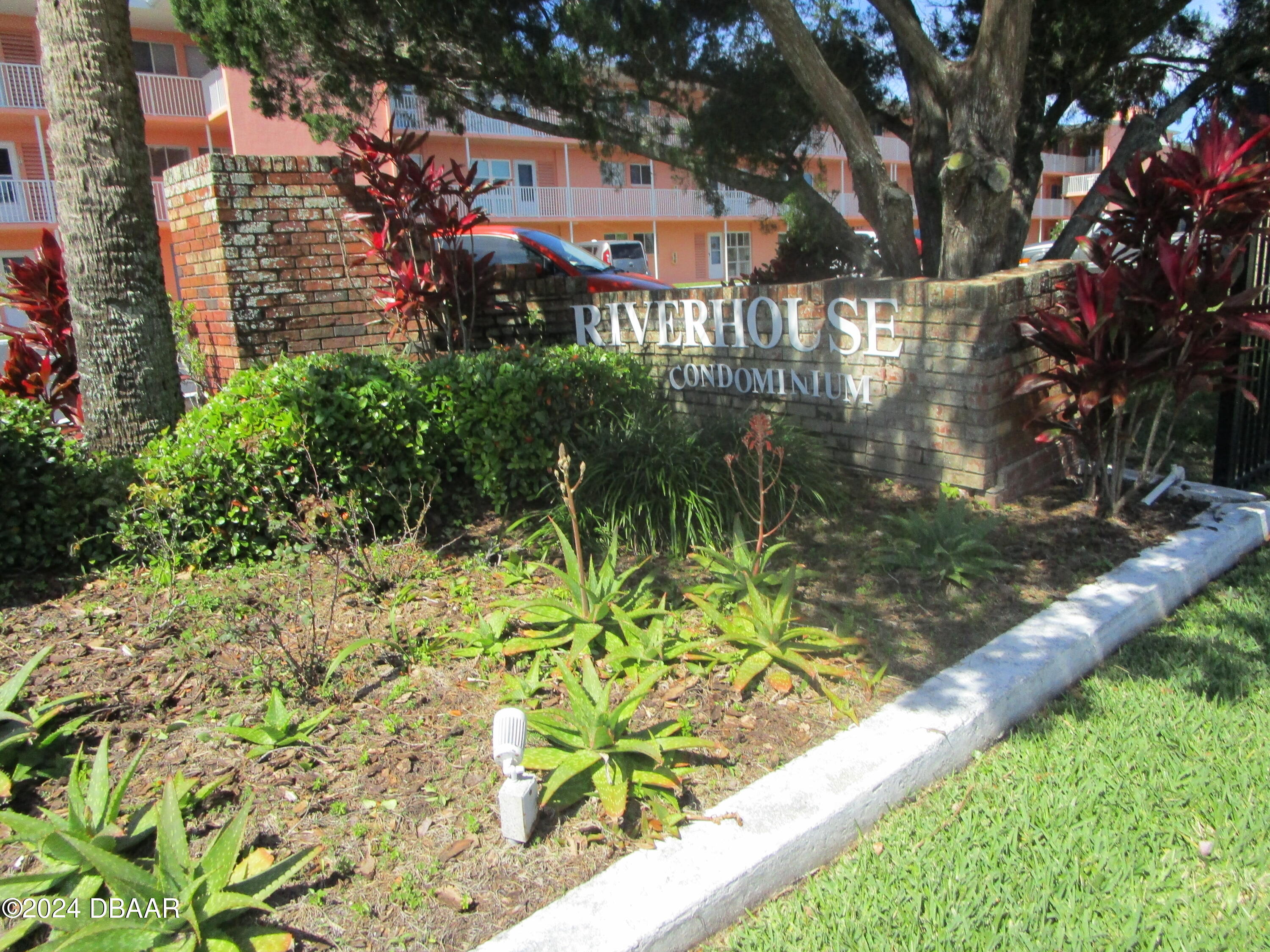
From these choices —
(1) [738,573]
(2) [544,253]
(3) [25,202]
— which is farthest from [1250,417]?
(3) [25,202]

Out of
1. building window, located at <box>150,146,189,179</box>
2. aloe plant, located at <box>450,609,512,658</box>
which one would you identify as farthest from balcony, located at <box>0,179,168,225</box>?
aloe plant, located at <box>450,609,512,658</box>

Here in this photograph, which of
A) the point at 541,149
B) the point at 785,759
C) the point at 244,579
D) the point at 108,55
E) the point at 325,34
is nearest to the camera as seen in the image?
the point at 785,759

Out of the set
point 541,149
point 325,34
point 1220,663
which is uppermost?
point 541,149

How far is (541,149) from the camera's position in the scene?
2992 centimetres

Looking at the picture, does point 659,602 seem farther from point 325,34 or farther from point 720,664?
point 325,34

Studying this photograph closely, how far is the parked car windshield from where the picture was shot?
10406 millimetres

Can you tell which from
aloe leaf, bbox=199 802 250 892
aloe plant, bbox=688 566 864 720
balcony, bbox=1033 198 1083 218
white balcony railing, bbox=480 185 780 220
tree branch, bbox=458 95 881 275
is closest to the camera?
aloe leaf, bbox=199 802 250 892

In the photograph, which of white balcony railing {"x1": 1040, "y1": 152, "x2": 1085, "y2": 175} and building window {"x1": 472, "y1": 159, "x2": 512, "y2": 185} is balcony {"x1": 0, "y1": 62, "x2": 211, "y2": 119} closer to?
building window {"x1": 472, "y1": 159, "x2": 512, "y2": 185}

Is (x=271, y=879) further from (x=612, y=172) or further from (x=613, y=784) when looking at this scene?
(x=612, y=172)

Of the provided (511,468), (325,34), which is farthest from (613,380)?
(325,34)

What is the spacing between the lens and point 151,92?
2392cm

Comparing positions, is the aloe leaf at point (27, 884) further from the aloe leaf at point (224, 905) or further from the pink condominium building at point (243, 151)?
the pink condominium building at point (243, 151)

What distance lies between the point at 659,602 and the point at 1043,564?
6.68ft

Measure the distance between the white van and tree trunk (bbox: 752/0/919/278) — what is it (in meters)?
13.8
